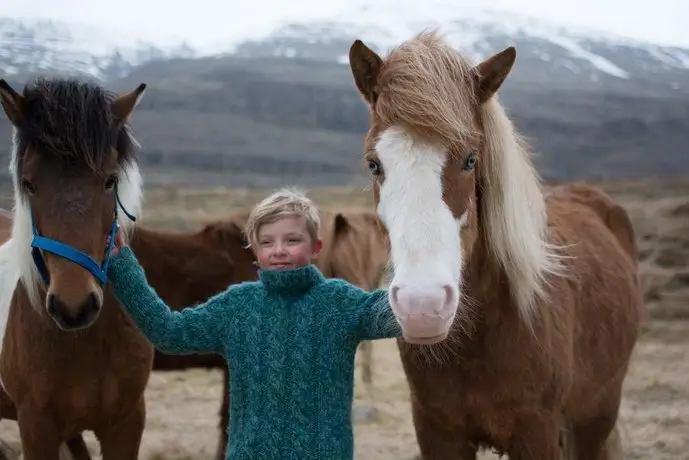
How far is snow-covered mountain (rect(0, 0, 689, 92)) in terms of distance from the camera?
40.2 m

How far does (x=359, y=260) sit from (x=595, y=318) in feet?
10.6

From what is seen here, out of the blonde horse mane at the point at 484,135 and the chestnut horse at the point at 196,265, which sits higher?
the blonde horse mane at the point at 484,135

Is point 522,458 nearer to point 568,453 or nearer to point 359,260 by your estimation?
point 568,453

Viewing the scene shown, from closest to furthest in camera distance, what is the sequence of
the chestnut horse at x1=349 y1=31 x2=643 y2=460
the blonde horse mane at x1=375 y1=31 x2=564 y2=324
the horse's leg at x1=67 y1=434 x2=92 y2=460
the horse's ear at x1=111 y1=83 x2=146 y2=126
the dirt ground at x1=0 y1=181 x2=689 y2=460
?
the chestnut horse at x1=349 y1=31 x2=643 y2=460
the blonde horse mane at x1=375 y1=31 x2=564 y2=324
the horse's ear at x1=111 y1=83 x2=146 y2=126
the horse's leg at x1=67 y1=434 x2=92 y2=460
the dirt ground at x1=0 y1=181 x2=689 y2=460

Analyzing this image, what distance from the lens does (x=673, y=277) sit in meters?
10.3

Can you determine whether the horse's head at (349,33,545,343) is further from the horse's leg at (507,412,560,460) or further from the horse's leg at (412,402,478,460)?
the horse's leg at (412,402,478,460)

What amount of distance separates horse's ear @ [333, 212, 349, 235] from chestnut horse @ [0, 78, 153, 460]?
10.2ft

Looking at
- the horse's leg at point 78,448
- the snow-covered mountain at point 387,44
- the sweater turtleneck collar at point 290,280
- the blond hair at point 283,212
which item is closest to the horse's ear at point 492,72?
the blond hair at point 283,212

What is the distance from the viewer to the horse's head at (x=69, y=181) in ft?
7.04

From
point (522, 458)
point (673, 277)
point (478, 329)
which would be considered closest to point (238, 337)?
point (478, 329)

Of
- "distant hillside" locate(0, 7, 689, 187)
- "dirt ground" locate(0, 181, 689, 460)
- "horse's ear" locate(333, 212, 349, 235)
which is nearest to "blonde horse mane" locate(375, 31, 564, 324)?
"dirt ground" locate(0, 181, 689, 460)

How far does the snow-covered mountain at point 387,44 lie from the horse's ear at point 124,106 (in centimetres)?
2306

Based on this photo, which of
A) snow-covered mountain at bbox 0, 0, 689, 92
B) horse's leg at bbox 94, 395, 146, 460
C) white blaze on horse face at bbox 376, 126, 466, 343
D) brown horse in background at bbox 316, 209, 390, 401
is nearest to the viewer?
white blaze on horse face at bbox 376, 126, 466, 343

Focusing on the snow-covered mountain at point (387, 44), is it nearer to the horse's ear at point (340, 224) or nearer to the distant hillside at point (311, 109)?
the distant hillside at point (311, 109)
